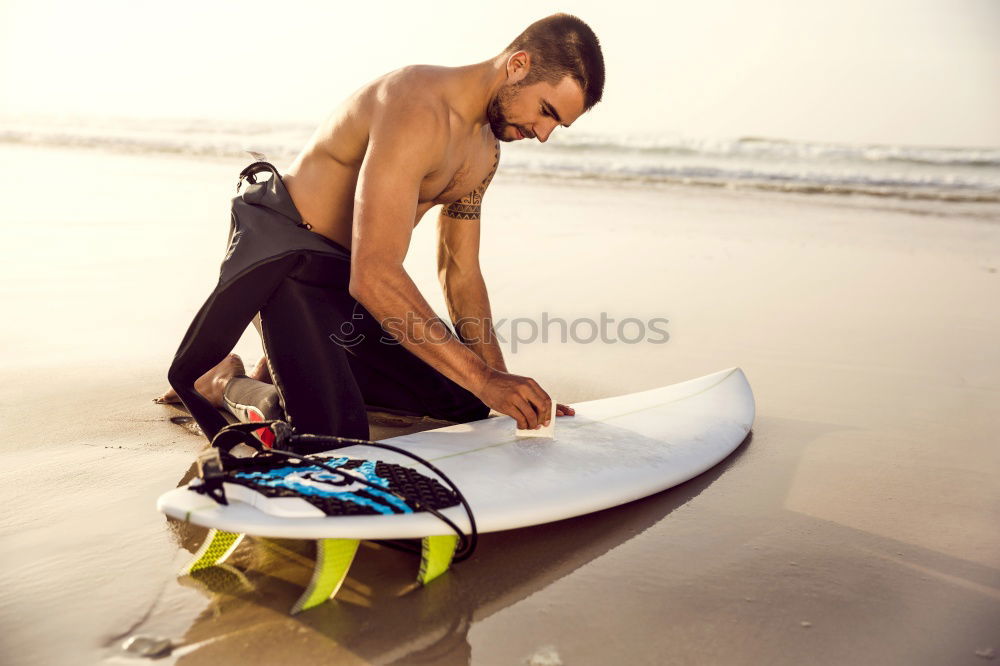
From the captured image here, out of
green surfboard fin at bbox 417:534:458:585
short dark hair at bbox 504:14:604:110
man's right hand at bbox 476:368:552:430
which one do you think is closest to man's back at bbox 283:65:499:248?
short dark hair at bbox 504:14:604:110

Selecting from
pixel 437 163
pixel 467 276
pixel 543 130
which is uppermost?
pixel 543 130

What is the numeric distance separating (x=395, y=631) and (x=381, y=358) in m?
1.27

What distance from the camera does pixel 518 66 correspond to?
7.57 feet

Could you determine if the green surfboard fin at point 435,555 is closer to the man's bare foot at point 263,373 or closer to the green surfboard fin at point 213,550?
the green surfboard fin at point 213,550

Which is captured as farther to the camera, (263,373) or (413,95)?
(263,373)

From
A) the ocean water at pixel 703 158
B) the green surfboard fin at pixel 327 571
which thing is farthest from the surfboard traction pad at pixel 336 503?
the ocean water at pixel 703 158

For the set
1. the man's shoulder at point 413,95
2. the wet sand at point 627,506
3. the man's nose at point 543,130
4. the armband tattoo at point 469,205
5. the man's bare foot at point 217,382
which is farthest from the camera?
the man's bare foot at point 217,382

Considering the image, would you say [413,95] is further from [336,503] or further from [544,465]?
[336,503]

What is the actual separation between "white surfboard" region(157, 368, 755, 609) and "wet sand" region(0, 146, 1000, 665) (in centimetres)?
8

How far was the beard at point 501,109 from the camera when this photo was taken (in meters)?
2.33

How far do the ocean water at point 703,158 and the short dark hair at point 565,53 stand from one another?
7.31m

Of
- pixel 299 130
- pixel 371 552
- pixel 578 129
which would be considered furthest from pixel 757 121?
pixel 371 552

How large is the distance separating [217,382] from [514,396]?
1.27m

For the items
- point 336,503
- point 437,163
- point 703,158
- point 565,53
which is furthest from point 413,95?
point 703,158
